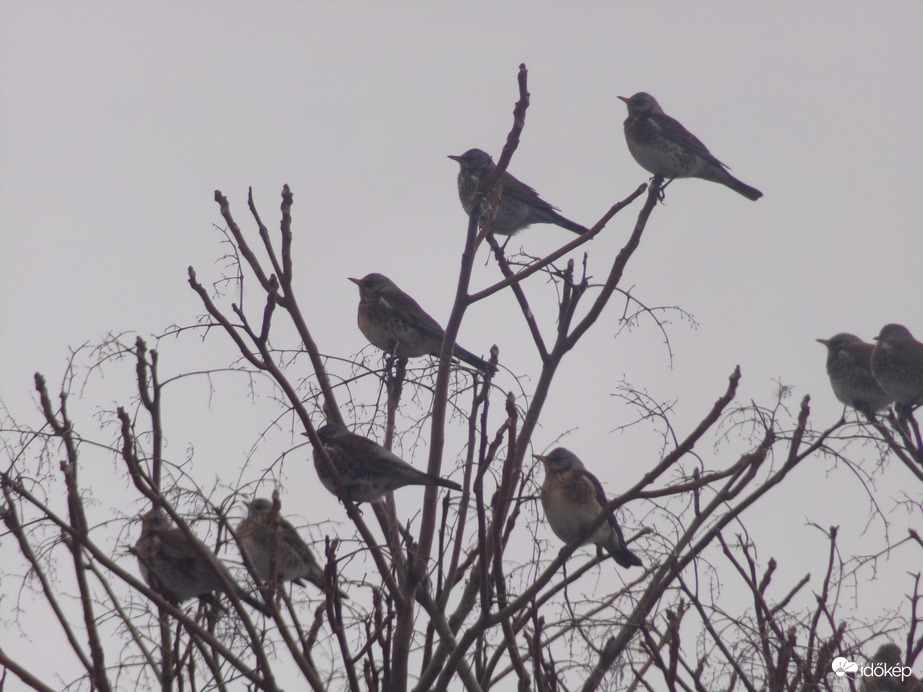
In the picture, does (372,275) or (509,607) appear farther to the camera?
(372,275)

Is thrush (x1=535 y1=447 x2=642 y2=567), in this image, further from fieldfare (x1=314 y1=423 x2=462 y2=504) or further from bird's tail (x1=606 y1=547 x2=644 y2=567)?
fieldfare (x1=314 y1=423 x2=462 y2=504)

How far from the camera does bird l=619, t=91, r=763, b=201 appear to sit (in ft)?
32.5

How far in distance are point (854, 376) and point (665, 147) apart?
2.99 meters

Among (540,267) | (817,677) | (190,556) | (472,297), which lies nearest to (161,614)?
(190,556)

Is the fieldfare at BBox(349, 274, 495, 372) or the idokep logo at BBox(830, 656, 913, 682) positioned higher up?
the fieldfare at BBox(349, 274, 495, 372)

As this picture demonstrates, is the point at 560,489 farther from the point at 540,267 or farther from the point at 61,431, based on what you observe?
the point at 61,431

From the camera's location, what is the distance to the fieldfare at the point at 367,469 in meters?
5.10

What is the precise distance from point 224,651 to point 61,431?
49.0 inches

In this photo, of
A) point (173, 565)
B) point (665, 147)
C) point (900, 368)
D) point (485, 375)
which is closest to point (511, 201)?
point (665, 147)

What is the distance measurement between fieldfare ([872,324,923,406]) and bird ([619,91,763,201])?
7.91ft

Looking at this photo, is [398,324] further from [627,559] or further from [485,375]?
[485,375]

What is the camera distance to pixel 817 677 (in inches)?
163

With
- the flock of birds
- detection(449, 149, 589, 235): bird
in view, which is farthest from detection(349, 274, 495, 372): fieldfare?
detection(449, 149, 589, 235): bird

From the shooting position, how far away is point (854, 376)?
403 inches
